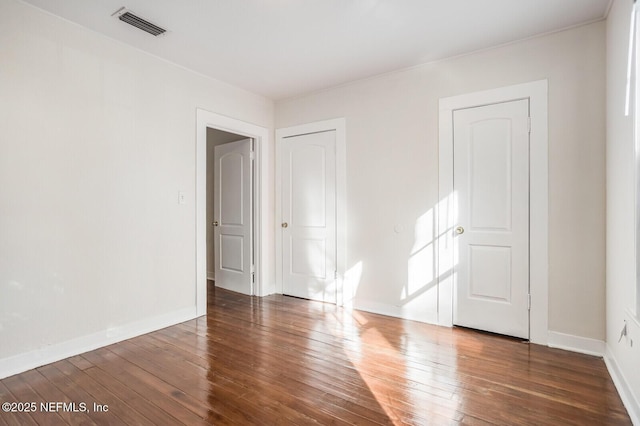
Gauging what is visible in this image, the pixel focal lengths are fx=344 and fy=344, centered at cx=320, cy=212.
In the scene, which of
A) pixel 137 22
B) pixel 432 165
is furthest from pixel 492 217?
pixel 137 22

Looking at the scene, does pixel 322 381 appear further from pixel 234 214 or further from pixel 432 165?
pixel 234 214

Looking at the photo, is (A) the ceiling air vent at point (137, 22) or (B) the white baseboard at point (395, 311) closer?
(A) the ceiling air vent at point (137, 22)

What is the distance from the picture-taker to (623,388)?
81.6 inches

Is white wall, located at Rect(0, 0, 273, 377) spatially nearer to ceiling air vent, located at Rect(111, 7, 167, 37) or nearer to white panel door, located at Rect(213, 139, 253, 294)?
ceiling air vent, located at Rect(111, 7, 167, 37)

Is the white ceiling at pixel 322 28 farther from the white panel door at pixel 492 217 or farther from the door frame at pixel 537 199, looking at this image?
the white panel door at pixel 492 217

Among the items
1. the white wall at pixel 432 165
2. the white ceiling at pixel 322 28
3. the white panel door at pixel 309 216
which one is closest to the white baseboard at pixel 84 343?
the white panel door at pixel 309 216

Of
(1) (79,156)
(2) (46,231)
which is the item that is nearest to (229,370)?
(2) (46,231)

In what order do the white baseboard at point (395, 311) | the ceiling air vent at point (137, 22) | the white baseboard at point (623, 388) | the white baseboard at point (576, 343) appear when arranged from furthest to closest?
the white baseboard at point (395, 311) < the white baseboard at point (576, 343) < the ceiling air vent at point (137, 22) < the white baseboard at point (623, 388)

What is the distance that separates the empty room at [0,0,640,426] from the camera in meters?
2.11

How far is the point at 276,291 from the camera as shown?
467cm

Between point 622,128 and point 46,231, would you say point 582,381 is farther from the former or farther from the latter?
point 46,231

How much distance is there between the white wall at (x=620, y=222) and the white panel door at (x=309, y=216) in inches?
99.3

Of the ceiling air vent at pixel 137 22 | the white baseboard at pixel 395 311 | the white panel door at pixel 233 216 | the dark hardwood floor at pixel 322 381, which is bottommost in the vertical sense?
the dark hardwood floor at pixel 322 381

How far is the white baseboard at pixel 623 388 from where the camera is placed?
1819 mm
